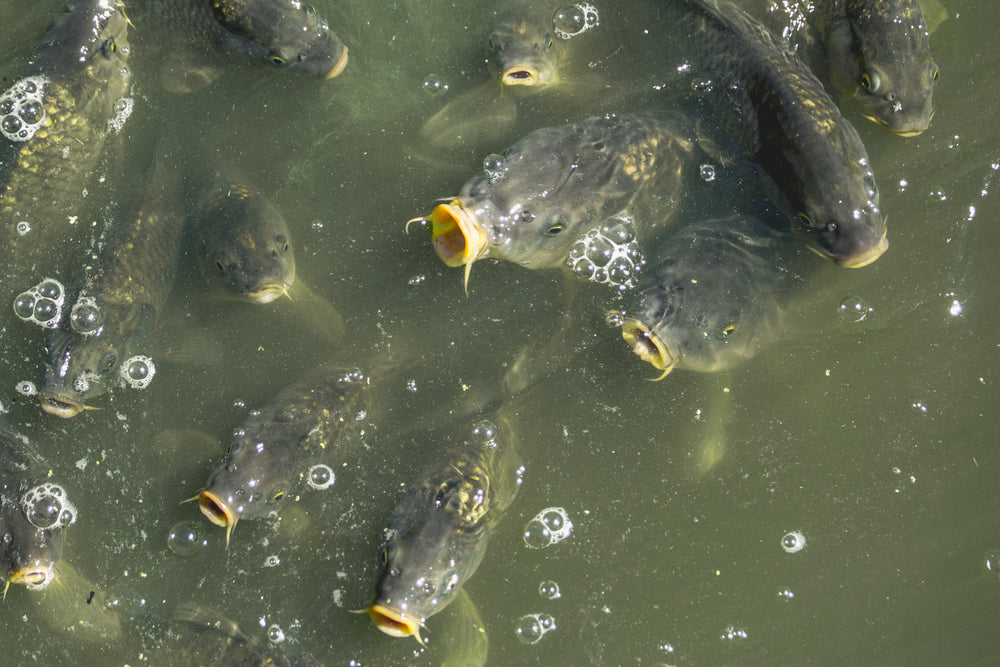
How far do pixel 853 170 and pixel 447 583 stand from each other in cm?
258

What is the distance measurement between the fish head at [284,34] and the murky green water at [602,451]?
2.01 feet

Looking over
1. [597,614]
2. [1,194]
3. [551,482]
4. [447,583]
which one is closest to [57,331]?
[1,194]

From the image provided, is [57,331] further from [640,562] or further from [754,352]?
[754,352]

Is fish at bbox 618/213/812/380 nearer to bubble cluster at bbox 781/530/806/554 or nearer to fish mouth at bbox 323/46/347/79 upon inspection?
bubble cluster at bbox 781/530/806/554

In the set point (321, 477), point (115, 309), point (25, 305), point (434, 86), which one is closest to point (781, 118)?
point (434, 86)

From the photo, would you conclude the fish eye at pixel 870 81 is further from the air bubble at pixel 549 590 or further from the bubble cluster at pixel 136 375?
the bubble cluster at pixel 136 375

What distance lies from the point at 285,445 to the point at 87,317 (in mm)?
1196

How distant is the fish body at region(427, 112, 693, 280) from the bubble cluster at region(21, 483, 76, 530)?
2153 millimetres

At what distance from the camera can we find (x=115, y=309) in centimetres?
374

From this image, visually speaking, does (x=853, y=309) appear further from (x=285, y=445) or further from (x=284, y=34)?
(x=284, y=34)

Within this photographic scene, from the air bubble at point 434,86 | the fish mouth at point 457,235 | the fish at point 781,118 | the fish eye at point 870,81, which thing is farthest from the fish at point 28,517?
the fish eye at point 870,81

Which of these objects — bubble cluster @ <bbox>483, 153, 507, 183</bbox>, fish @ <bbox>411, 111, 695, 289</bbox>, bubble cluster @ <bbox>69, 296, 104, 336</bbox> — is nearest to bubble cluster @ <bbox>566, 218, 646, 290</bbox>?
fish @ <bbox>411, 111, 695, 289</bbox>

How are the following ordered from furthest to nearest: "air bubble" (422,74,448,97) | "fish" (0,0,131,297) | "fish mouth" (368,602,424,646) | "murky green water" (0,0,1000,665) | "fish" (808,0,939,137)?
"air bubble" (422,74,448,97) < "fish" (0,0,131,297) < "fish" (808,0,939,137) < "murky green water" (0,0,1000,665) < "fish mouth" (368,602,424,646)

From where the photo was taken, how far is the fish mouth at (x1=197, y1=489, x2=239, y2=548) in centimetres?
331
